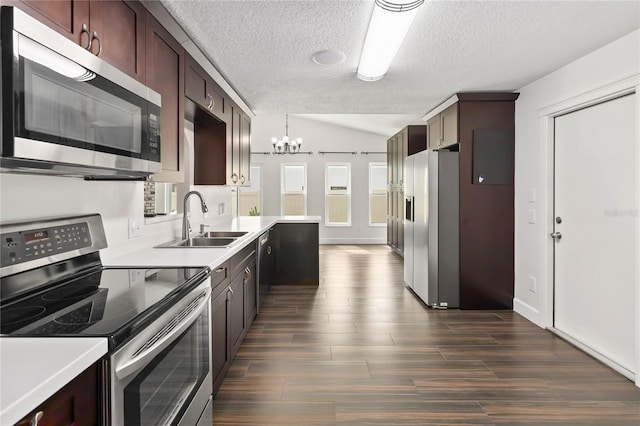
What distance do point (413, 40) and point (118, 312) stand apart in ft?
8.18

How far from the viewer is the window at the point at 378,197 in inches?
393

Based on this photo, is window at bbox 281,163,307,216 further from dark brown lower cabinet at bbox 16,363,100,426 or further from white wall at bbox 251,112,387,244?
dark brown lower cabinet at bbox 16,363,100,426

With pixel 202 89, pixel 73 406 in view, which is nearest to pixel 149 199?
pixel 202 89

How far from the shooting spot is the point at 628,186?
106 inches

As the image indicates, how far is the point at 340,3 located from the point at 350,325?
269 cm

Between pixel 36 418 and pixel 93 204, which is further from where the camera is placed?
pixel 93 204

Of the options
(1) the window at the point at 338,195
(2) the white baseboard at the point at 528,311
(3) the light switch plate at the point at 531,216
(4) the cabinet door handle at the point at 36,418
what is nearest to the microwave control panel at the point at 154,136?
(4) the cabinet door handle at the point at 36,418

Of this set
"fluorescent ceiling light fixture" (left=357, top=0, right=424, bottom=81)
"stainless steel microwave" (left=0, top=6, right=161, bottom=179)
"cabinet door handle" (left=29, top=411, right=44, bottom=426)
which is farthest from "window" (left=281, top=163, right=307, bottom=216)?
"cabinet door handle" (left=29, top=411, right=44, bottom=426)

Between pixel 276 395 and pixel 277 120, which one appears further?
pixel 277 120

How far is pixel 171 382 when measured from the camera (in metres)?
1.43

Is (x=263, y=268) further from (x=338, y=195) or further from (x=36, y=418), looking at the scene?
(x=338, y=195)

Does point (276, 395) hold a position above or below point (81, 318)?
below

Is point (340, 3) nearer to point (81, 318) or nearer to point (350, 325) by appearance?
point (81, 318)

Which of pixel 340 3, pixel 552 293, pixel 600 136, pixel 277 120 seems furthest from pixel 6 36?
pixel 277 120
